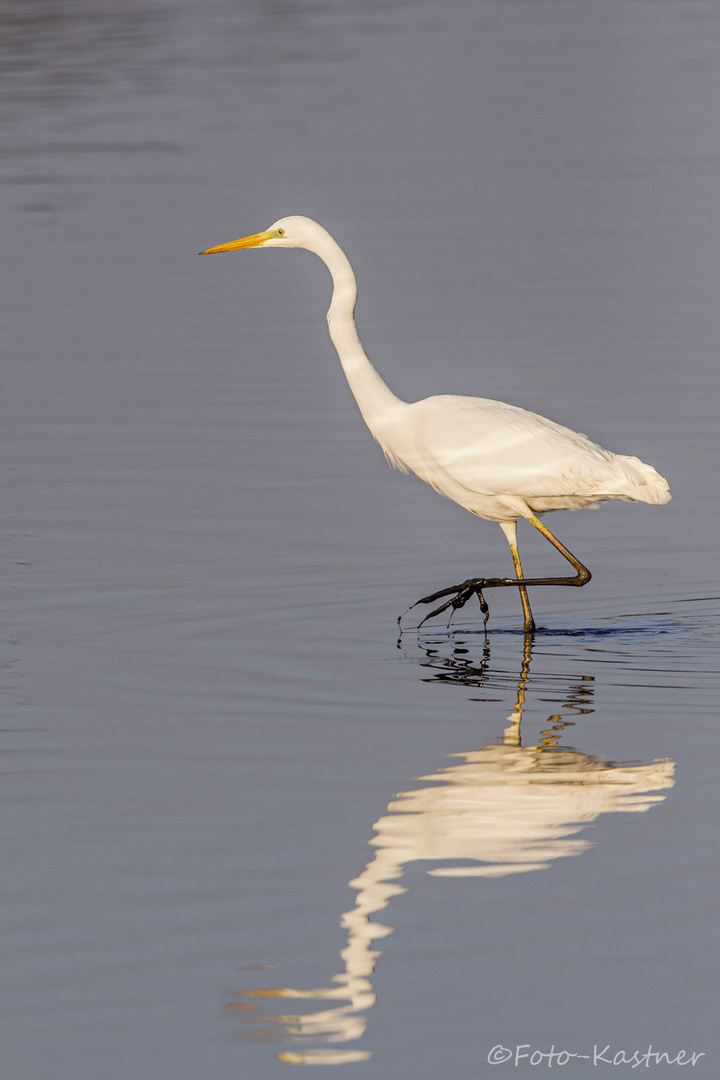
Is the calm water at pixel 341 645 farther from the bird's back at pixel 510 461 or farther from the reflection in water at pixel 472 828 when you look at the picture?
the bird's back at pixel 510 461

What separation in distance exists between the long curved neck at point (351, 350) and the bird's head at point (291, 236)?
26 cm

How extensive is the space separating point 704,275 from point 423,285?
263 centimetres

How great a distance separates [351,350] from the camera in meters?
11.1

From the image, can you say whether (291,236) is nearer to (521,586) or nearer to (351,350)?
(351,350)

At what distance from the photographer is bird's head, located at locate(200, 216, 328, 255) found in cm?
1130

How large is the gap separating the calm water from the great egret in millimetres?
544

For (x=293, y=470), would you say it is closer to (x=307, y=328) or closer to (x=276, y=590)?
(x=276, y=590)

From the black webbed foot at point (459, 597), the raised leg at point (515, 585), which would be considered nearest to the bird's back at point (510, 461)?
the raised leg at point (515, 585)

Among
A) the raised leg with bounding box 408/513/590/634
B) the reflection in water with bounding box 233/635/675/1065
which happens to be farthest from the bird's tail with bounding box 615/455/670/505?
the reflection in water with bounding box 233/635/675/1065

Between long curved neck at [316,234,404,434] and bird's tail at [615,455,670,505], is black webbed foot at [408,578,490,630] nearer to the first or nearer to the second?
bird's tail at [615,455,670,505]

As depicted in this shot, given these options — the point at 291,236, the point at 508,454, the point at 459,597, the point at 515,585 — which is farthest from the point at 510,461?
the point at 291,236

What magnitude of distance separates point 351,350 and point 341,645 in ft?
6.47

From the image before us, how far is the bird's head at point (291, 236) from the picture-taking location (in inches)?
445

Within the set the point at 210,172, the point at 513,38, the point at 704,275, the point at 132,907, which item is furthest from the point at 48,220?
the point at 513,38
